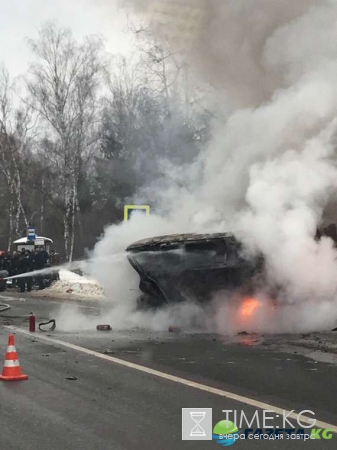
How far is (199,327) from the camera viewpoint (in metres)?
10.8

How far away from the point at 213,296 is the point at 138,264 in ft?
4.60

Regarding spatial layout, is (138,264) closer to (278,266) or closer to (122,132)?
(278,266)

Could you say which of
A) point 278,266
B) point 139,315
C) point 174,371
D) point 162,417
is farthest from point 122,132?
point 162,417

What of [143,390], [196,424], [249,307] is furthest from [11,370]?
[249,307]

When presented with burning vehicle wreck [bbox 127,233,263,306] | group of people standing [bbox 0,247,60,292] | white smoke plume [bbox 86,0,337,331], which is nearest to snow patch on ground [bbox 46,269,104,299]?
group of people standing [bbox 0,247,60,292]

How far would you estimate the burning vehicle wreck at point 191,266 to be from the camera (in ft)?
33.6

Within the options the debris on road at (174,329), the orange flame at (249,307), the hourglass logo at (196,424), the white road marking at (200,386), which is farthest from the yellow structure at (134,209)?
the hourglass logo at (196,424)

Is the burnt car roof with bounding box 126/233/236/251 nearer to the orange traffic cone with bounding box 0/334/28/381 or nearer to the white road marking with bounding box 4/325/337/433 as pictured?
the white road marking with bounding box 4/325/337/433

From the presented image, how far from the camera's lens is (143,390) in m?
6.29

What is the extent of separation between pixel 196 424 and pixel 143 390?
4.15 ft

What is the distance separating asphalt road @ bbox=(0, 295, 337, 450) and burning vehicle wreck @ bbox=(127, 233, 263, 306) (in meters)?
1.09

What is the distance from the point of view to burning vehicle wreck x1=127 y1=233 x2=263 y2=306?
10.2 metres

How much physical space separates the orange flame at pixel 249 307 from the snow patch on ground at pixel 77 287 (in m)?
9.73

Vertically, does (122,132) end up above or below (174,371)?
above
